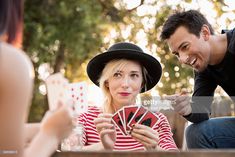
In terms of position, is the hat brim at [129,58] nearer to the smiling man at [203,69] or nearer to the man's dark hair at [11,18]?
the smiling man at [203,69]

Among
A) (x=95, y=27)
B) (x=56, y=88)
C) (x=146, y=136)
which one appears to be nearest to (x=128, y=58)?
(x=146, y=136)

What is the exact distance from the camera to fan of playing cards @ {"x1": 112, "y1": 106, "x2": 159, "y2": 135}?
2795 millimetres

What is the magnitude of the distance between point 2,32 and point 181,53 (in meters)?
2.63

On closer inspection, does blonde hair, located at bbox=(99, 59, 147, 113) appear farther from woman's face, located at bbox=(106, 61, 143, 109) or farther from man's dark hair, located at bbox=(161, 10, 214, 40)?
man's dark hair, located at bbox=(161, 10, 214, 40)

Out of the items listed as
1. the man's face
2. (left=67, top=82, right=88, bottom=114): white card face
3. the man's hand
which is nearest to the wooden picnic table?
(left=67, top=82, right=88, bottom=114): white card face

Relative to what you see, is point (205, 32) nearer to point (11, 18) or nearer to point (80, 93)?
point (80, 93)

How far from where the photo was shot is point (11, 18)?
3.96 ft

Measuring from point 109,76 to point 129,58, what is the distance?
162 mm

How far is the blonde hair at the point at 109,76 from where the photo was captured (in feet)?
10.8

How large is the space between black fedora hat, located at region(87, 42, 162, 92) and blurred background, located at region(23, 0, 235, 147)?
8.01 metres

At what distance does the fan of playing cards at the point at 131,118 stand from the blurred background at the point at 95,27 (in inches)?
342

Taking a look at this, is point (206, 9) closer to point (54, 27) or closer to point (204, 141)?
point (54, 27)

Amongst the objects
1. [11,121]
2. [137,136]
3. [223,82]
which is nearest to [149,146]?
[137,136]

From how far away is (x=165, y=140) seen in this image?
126 inches
